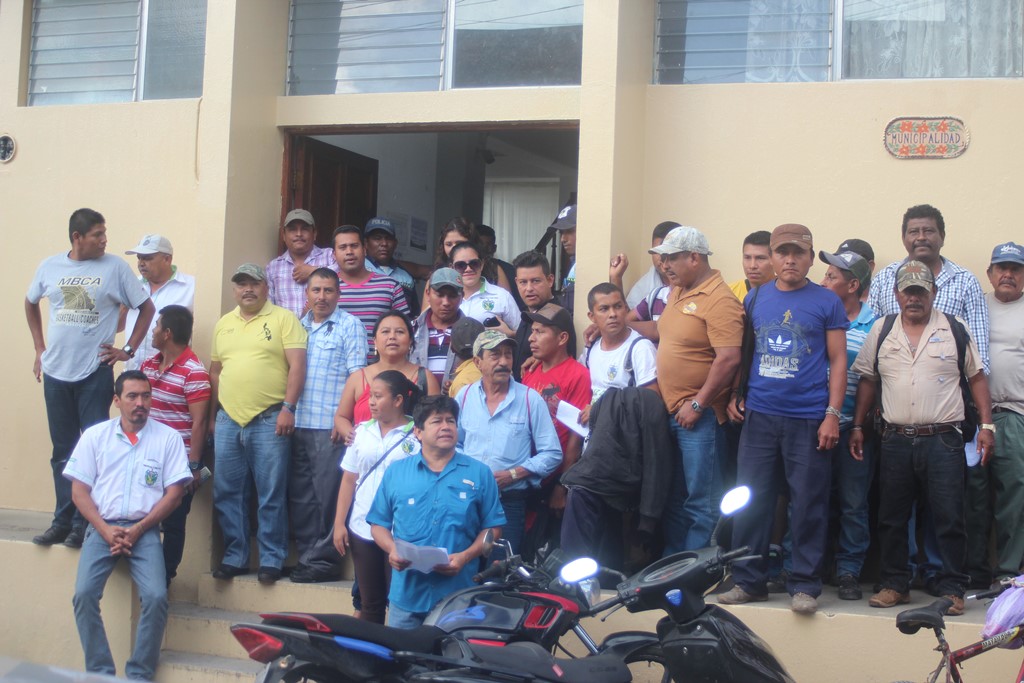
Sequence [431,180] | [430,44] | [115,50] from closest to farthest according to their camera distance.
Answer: [430,44] < [115,50] < [431,180]

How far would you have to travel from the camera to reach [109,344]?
25.5 ft

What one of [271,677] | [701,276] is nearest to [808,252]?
[701,276]

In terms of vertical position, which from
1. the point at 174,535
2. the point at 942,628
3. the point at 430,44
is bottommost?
the point at 174,535

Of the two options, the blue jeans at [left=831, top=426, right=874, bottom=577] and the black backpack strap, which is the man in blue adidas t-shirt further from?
the black backpack strap

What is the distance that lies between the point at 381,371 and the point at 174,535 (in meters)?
1.80

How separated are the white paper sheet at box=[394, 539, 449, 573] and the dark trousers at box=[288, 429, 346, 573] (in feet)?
6.02

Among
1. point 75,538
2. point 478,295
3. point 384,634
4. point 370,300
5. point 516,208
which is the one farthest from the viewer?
point 516,208

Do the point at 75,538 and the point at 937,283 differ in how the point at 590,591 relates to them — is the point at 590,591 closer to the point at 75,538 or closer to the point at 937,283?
the point at 937,283

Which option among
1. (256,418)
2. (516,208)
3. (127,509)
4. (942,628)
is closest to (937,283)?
(942,628)

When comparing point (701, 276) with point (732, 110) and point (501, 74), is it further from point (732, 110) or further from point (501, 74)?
point (501, 74)

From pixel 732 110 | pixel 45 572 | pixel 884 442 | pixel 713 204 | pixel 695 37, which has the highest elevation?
pixel 695 37

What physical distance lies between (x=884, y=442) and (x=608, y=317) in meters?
1.69

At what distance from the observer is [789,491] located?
6.27m

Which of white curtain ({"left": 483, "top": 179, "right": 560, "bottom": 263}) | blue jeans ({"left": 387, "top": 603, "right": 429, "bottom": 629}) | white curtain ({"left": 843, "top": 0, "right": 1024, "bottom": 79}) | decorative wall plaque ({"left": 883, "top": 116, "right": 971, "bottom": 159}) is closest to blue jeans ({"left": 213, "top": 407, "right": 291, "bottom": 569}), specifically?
blue jeans ({"left": 387, "top": 603, "right": 429, "bottom": 629})
